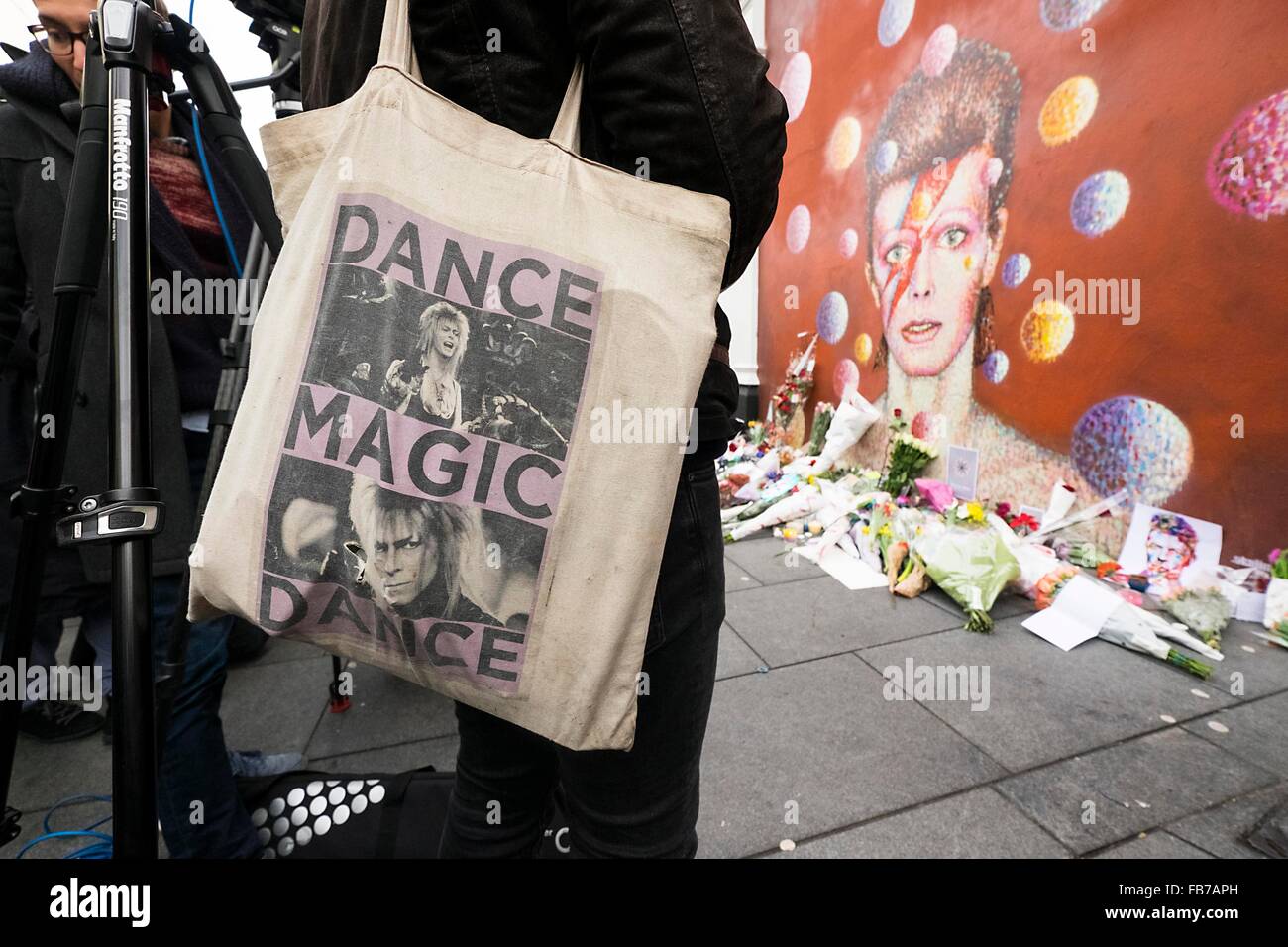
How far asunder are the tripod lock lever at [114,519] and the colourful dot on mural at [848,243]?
5.30 meters

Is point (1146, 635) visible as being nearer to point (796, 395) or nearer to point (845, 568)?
point (845, 568)

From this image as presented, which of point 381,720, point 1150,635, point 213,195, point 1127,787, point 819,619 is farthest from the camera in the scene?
point 819,619

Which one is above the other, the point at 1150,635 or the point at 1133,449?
the point at 1133,449

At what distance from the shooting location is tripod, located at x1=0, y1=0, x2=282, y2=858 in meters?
0.62

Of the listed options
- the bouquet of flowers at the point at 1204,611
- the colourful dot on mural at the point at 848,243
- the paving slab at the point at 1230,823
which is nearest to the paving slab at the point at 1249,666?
the bouquet of flowers at the point at 1204,611

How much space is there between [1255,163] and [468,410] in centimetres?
359

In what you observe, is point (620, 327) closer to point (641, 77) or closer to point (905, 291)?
point (641, 77)

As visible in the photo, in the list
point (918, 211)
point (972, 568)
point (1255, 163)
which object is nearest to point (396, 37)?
point (972, 568)

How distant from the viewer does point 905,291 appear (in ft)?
14.2

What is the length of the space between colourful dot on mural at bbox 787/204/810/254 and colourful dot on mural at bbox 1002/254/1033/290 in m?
2.42

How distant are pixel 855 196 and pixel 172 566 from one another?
5.38 m

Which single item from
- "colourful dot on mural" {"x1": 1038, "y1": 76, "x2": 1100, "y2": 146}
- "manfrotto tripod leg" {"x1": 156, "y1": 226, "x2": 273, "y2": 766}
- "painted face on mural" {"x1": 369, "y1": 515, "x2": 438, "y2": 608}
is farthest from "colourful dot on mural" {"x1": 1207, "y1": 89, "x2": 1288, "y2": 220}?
"manfrotto tripod leg" {"x1": 156, "y1": 226, "x2": 273, "y2": 766}

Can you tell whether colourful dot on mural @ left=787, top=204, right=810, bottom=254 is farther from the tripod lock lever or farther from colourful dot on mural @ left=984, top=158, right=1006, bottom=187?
the tripod lock lever

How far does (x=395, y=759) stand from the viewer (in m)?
1.80
